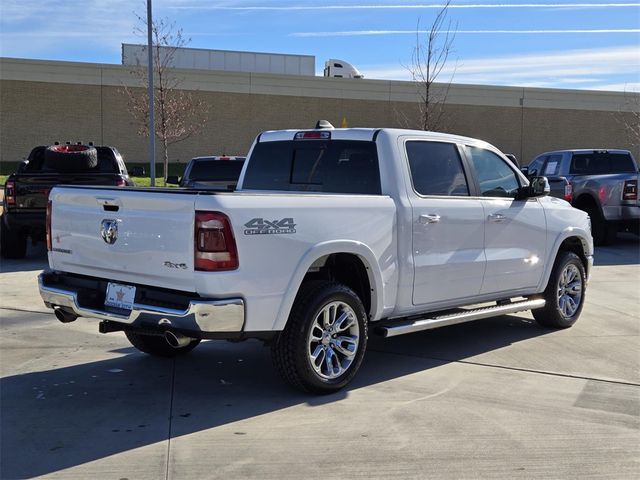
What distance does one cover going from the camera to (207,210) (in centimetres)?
441

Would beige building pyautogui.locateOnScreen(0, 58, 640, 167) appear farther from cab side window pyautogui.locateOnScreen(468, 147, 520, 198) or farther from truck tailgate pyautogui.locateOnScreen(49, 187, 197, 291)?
truck tailgate pyautogui.locateOnScreen(49, 187, 197, 291)

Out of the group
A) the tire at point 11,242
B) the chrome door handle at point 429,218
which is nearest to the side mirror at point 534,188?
the chrome door handle at point 429,218

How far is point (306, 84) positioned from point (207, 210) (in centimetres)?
3287

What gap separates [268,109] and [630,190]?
81.1 feet

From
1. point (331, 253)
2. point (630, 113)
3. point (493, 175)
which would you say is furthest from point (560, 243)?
point (630, 113)

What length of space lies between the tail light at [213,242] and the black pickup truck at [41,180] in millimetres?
7656

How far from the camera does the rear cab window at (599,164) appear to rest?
15.0m

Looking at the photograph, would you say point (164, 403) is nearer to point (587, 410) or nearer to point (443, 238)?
point (443, 238)

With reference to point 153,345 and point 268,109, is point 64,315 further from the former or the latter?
point 268,109

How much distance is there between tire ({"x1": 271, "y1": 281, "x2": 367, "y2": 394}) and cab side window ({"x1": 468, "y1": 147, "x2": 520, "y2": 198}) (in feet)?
6.62

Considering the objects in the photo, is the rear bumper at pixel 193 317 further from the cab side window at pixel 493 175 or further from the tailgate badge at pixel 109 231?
the cab side window at pixel 493 175

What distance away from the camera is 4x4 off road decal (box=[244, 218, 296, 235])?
452 cm

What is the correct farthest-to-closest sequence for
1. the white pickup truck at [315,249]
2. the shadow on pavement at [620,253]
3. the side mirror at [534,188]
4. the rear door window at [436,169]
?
the shadow on pavement at [620,253] < the side mirror at [534,188] < the rear door window at [436,169] < the white pickup truck at [315,249]

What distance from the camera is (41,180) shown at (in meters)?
11.4
